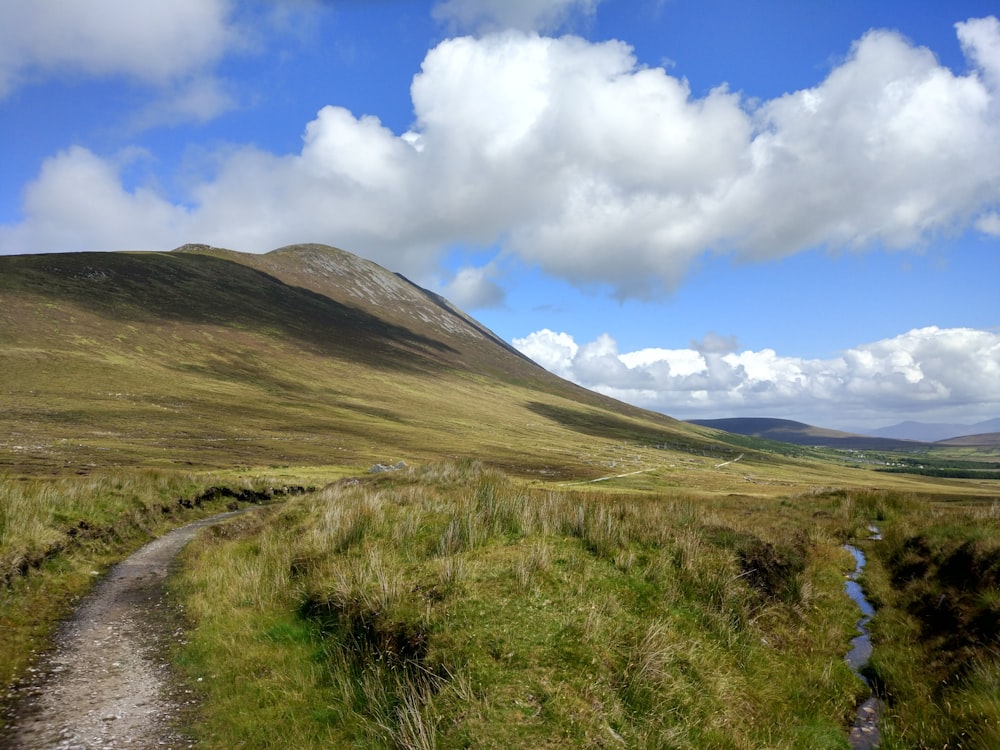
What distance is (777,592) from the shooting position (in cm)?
1496

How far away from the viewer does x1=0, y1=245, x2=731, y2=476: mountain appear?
66188 mm

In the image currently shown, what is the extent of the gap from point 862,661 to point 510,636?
364 inches

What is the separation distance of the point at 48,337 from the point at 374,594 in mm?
129066

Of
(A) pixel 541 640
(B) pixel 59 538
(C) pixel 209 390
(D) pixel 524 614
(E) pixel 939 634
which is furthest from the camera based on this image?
(C) pixel 209 390

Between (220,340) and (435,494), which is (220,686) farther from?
(220,340)

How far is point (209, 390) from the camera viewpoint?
106250 mm

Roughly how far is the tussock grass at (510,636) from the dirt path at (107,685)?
1.94ft

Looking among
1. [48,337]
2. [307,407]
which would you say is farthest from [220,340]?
[307,407]

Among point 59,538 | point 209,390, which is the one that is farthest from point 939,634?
point 209,390

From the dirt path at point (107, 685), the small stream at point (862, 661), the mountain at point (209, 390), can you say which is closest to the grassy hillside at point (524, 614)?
the small stream at point (862, 661)

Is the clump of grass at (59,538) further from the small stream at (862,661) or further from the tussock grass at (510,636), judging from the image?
the small stream at (862,661)

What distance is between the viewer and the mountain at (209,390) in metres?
66.2

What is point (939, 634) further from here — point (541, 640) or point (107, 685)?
point (107, 685)

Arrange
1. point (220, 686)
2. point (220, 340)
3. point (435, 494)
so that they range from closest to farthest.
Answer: point (220, 686) → point (435, 494) → point (220, 340)
